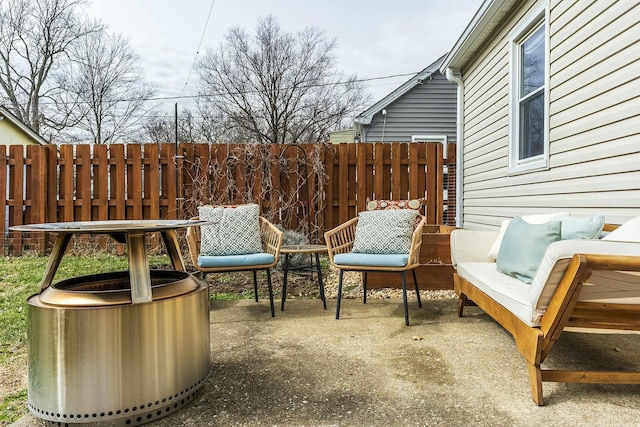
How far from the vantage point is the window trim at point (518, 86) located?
3598mm

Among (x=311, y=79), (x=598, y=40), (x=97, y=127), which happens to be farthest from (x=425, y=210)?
(x=97, y=127)

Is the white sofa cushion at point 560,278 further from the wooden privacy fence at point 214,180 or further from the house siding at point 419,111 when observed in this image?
the house siding at point 419,111

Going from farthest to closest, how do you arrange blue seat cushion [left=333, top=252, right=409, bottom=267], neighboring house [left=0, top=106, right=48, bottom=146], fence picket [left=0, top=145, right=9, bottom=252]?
neighboring house [left=0, top=106, right=48, bottom=146], fence picket [left=0, top=145, right=9, bottom=252], blue seat cushion [left=333, top=252, right=409, bottom=267]

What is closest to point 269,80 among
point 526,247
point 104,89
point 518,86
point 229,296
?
point 104,89

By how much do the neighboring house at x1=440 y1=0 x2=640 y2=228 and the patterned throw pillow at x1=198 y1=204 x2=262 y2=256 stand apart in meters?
2.58

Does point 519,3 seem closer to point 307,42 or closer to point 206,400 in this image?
point 206,400

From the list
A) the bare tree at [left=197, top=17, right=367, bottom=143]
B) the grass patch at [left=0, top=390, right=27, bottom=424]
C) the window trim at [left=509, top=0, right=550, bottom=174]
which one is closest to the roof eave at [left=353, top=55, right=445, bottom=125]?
the window trim at [left=509, top=0, right=550, bottom=174]

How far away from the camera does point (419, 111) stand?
10047 mm

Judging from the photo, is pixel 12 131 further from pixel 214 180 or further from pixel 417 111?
pixel 417 111

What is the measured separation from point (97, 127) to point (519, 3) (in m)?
17.8

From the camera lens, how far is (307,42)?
51.6 ft

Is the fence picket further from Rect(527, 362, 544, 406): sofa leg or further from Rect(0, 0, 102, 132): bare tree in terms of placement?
Rect(0, 0, 102, 132): bare tree

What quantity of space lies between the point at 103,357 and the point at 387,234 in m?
2.39

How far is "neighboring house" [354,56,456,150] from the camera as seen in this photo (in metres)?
9.88
